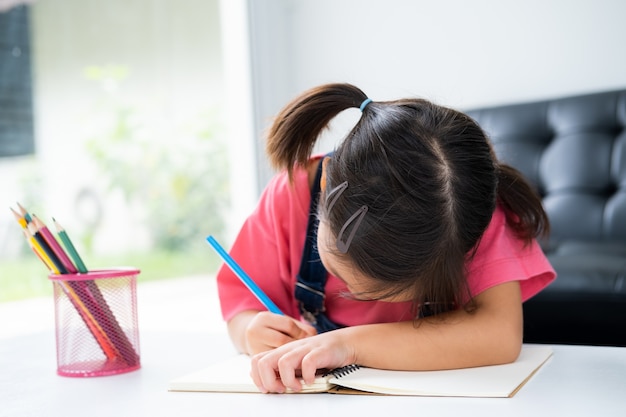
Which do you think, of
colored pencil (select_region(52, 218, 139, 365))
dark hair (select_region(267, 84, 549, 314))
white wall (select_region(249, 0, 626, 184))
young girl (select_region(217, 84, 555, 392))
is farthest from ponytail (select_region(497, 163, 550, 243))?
white wall (select_region(249, 0, 626, 184))

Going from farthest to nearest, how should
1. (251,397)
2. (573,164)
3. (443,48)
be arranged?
(443,48)
(573,164)
(251,397)

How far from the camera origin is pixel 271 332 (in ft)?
2.44

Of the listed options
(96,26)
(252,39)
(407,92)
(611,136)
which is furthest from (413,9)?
(96,26)

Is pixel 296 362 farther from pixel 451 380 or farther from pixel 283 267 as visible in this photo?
pixel 283 267

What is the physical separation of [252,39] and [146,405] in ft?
6.18

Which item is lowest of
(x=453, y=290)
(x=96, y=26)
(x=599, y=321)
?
(x=599, y=321)

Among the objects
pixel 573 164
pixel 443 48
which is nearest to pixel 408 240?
pixel 573 164

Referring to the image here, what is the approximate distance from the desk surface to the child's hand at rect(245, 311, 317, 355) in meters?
0.06

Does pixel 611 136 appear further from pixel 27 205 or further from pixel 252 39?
pixel 27 205

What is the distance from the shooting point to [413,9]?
2.23 meters

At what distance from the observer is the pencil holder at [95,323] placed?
2.35 ft

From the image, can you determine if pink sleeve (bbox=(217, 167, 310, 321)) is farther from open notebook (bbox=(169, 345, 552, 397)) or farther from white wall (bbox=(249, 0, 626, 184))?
white wall (bbox=(249, 0, 626, 184))

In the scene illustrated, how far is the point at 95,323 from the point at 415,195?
1.13ft

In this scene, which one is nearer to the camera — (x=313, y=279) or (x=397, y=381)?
(x=397, y=381)
